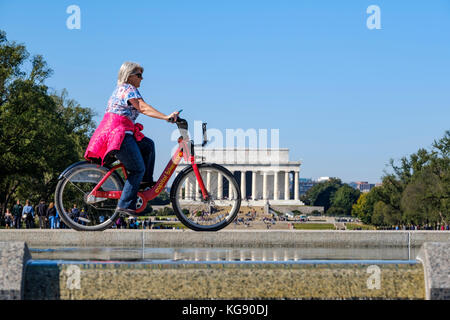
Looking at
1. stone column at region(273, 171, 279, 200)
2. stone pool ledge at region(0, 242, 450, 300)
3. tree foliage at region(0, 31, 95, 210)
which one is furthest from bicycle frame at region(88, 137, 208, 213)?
stone column at region(273, 171, 279, 200)

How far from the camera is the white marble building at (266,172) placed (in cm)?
16512

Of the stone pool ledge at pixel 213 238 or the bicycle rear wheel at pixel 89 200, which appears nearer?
the bicycle rear wheel at pixel 89 200

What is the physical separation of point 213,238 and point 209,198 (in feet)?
29.3

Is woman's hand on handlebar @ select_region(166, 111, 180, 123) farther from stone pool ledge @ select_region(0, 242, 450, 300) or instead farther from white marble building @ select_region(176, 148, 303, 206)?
white marble building @ select_region(176, 148, 303, 206)

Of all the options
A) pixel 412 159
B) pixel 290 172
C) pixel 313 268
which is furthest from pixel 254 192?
pixel 313 268

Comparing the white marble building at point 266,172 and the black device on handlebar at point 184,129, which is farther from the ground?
the white marble building at point 266,172

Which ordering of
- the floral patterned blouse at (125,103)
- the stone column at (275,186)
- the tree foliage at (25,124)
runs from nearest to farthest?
the floral patterned blouse at (125,103) < the tree foliage at (25,124) < the stone column at (275,186)

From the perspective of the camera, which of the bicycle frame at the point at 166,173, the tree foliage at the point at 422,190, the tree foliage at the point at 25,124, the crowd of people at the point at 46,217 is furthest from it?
the tree foliage at the point at 422,190

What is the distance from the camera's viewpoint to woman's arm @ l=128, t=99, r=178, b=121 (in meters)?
9.32

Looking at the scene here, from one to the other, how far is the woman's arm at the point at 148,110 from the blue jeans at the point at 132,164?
38 centimetres

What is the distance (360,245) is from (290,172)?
506ft

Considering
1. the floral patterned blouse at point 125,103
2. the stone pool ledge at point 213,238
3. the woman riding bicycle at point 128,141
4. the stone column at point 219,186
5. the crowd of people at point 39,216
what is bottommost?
the stone pool ledge at point 213,238

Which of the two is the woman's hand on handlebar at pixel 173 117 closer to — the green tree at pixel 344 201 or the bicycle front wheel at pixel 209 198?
the bicycle front wheel at pixel 209 198

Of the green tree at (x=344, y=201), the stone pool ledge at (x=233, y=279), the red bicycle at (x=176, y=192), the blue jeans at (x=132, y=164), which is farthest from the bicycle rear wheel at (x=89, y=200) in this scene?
the green tree at (x=344, y=201)
